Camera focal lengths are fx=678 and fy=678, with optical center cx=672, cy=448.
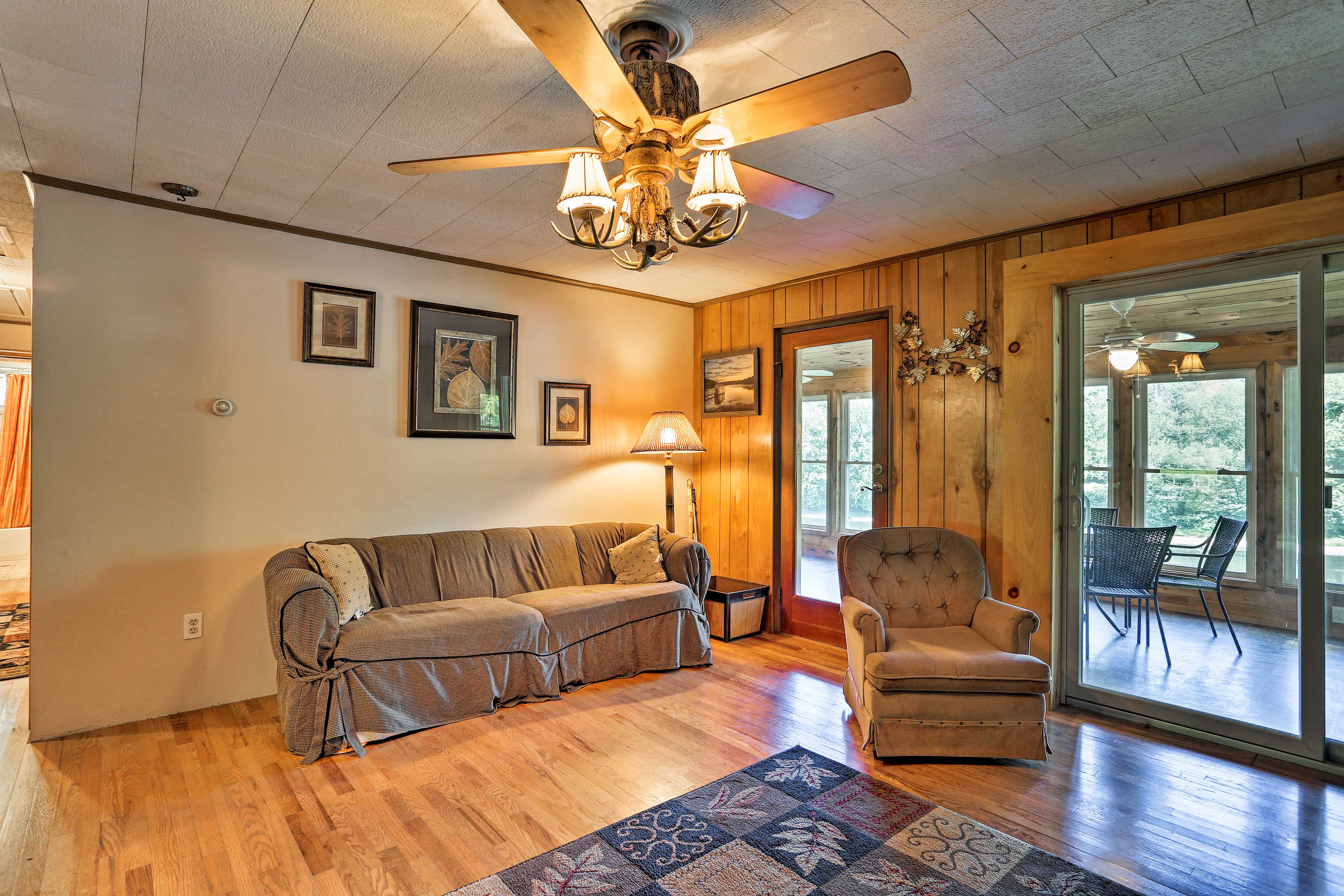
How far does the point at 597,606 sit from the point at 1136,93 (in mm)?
3209

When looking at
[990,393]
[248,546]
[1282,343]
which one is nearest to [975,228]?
[990,393]

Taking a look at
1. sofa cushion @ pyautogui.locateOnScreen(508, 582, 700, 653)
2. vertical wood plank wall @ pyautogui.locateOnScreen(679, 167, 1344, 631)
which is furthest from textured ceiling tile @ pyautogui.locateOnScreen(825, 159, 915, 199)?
sofa cushion @ pyautogui.locateOnScreen(508, 582, 700, 653)

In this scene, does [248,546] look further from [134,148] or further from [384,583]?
[134,148]

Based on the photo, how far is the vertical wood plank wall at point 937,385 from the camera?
10.6 feet

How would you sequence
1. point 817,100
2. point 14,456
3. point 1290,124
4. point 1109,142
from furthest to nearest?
point 14,456
point 1109,142
point 1290,124
point 817,100

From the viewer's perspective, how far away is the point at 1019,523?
3.54 metres

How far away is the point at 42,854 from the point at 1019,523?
416cm

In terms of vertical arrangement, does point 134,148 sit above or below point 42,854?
above

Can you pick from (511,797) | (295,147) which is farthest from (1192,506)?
(295,147)

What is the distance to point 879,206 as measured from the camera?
3.27m

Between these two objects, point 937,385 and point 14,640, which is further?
point 14,640

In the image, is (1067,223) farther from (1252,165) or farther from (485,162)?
(485,162)

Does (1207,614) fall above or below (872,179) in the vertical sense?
below

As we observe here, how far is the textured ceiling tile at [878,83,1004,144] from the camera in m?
2.24
